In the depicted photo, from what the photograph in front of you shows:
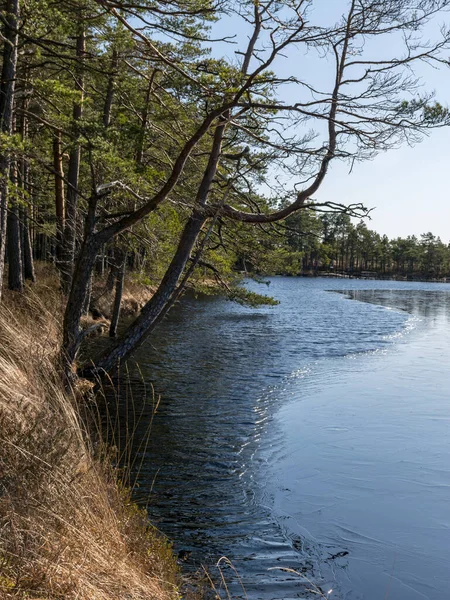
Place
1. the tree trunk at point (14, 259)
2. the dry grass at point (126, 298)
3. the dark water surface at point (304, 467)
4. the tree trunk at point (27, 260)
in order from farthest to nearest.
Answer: the dry grass at point (126, 298), the tree trunk at point (27, 260), the tree trunk at point (14, 259), the dark water surface at point (304, 467)

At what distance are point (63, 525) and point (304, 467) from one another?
5.08 meters

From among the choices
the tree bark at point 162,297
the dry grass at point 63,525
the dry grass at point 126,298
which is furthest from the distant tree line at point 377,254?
the dry grass at point 63,525

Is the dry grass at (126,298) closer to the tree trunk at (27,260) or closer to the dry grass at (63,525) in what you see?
the tree trunk at (27,260)

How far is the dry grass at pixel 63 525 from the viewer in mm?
3029

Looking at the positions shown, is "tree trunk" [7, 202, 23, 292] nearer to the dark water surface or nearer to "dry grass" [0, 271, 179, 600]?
the dark water surface

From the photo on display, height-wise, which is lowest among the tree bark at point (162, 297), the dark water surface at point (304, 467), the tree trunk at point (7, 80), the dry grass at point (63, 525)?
the dark water surface at point (304, 467)

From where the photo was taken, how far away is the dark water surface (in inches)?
213

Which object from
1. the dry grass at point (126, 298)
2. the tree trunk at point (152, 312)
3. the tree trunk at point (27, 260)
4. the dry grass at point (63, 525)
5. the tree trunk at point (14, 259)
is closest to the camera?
the dry grass at point (63, 525)

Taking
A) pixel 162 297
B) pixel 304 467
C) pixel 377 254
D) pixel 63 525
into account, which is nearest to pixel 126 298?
pixel 162 297

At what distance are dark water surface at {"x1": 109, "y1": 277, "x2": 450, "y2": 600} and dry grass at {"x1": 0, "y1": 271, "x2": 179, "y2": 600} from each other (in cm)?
116

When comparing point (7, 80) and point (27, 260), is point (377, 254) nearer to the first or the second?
point (27, 260)

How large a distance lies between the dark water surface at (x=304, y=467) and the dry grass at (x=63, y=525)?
1163 millimetres

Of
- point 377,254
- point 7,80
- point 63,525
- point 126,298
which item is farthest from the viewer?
point 377,254

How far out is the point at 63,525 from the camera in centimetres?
349
